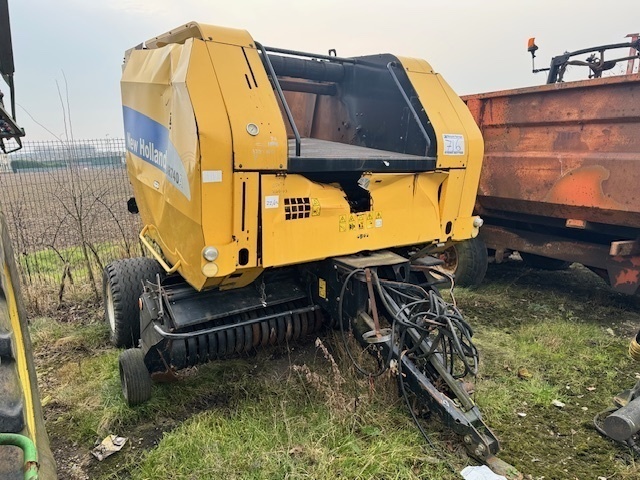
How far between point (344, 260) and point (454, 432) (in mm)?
1079

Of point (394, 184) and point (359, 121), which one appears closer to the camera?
point (394, 184)

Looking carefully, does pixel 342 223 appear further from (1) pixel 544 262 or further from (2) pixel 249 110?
(1) pixel 544 262

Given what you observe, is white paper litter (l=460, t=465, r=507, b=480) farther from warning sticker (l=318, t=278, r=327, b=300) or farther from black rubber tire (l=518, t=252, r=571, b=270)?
black rubber tire (l=518, t=252, r=571, b=270)

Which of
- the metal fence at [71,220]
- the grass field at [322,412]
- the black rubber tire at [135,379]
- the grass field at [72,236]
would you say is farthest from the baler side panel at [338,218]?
the grass field at [72,236]

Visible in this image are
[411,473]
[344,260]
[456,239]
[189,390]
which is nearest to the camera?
[411,473]

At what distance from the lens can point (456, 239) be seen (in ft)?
11.4

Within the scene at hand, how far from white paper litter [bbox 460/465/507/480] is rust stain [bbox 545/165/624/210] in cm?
→ 254

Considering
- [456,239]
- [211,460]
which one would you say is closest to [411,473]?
[211,460]

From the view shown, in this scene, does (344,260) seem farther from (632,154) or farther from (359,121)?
(632,154)

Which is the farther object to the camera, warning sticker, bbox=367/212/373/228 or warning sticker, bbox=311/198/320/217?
warning sticker, bbox=367/212/373/228

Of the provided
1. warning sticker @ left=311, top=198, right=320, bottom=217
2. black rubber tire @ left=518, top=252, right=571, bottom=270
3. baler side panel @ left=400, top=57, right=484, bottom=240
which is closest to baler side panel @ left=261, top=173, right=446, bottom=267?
warning sticker @ left=311, top=198, right=320, bottom=217

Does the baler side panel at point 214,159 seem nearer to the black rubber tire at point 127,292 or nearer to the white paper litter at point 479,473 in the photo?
the black rubber tire at point 127,292

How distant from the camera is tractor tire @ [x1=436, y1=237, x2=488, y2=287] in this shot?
16.1 feet

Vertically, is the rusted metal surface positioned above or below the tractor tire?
above
